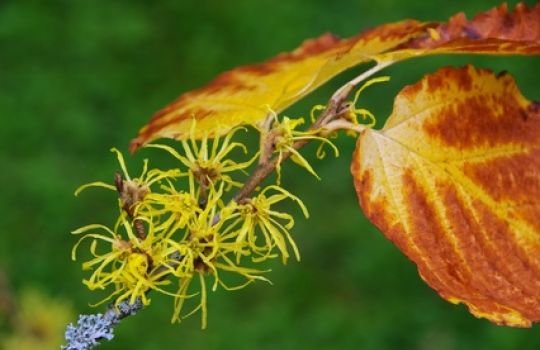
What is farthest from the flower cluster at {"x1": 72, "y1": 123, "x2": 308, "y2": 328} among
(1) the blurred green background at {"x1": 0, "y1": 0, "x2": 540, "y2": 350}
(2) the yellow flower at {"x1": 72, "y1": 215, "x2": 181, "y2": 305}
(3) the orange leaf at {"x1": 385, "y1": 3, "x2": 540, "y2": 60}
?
(1) the blurred green background at {"x1": 0, "y1": 0, "x2": 540, "y2": 350}

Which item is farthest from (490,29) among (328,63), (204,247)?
(204,247)

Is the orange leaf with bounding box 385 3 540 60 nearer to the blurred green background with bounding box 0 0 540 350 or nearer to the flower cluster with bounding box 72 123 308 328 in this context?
the flower cluster with bounding box 72 123 308 328

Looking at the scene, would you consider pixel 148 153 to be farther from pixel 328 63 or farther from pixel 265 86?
pixel 328 63

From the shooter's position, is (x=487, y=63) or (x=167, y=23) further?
(x=167, y=23)

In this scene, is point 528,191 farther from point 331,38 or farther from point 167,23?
point 167,23

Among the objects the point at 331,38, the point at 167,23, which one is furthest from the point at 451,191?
the point at 167,23

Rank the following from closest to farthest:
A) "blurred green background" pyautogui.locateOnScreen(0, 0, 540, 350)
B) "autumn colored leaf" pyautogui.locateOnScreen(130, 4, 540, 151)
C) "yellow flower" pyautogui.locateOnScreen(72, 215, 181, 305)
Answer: "yellow flower" pyautogui.locateOnScreen(72, 215, 181, 305) → "autumn colored leaf" pyautogui.locateOnScreen(130, 4, 540, 151) → "blurred green background" pyautogui.locateOnScreen(0, 0, 540, 350)
